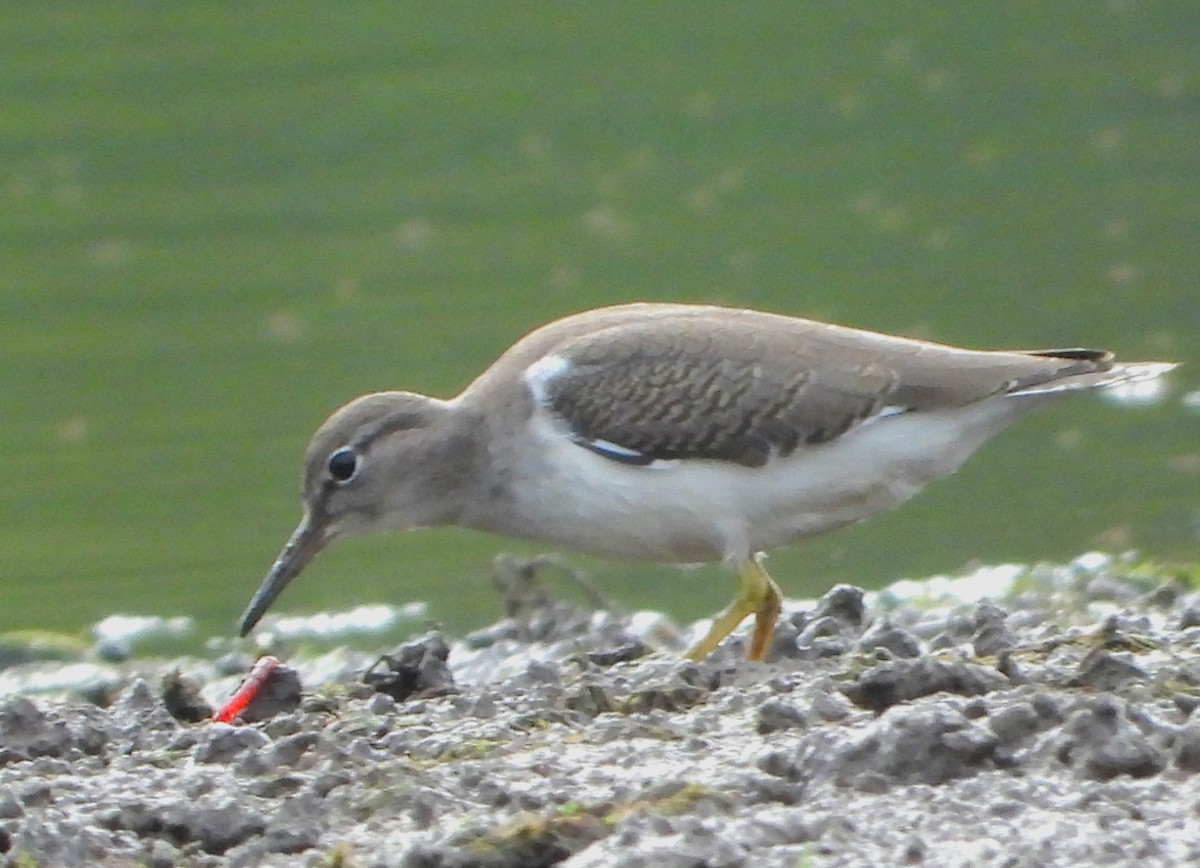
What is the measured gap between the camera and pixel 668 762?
20.3ft

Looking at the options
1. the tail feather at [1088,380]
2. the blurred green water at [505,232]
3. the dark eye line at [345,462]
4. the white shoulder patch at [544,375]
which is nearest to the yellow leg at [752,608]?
the white shoulder patch at [544,375]

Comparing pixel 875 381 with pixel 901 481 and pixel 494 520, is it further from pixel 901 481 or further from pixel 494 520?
pixel 494 520

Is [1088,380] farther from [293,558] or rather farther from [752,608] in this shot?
[293,558]

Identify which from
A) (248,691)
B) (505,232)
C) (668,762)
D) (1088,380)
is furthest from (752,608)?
(505,232)

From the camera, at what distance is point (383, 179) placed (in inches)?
830

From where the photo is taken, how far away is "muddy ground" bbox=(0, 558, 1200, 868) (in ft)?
17.8

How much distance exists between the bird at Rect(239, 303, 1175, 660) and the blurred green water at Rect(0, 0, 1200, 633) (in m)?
3.28

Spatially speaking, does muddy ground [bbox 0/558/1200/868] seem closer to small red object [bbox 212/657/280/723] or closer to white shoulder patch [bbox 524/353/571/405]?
small red object [bbox 212/657/280/723]

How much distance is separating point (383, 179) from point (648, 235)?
3.08 m

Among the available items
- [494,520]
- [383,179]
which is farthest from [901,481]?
[383,179]

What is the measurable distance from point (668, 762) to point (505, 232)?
516 inches

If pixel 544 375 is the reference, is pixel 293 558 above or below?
below

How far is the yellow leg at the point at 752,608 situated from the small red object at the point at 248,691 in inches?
62.4

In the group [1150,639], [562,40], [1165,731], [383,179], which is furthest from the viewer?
[562,40]
